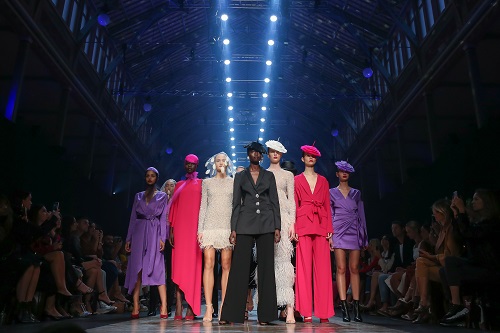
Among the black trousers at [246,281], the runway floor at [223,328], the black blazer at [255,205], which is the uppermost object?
the black blazer at [255,205]

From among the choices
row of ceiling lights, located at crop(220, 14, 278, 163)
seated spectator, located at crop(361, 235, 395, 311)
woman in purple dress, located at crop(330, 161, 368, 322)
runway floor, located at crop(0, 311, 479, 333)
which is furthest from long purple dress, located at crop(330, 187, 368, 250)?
row of ceiling lights, located at crop(220, 14, 278, 163)

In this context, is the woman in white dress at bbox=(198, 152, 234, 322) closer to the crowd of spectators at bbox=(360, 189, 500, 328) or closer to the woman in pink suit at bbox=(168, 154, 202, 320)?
the woman in pink suit at bbox=(168, 154, 202, 320)

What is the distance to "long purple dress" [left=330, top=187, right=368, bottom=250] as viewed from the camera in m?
4.92

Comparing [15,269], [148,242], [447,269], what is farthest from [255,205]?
[15,269]

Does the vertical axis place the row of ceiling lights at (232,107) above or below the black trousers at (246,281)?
above

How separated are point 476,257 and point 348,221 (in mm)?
1308

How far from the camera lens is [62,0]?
1230 cm

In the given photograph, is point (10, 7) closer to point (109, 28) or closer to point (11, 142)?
point (11, 142)

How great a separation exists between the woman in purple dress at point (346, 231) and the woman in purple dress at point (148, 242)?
194 centimetres

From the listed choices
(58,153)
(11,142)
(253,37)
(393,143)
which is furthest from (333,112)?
(11,142)

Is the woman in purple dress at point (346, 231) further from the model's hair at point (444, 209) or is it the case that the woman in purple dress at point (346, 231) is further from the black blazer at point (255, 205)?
the black blazer at point (255, 205)

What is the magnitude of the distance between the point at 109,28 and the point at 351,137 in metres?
12.0

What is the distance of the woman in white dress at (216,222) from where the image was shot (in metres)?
4.33

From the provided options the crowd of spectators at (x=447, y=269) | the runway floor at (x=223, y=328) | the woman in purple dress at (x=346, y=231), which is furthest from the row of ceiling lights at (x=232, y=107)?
the runway floor at (x=223, y=328)
